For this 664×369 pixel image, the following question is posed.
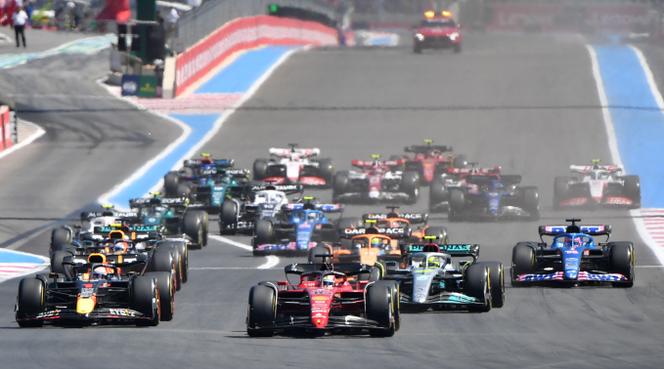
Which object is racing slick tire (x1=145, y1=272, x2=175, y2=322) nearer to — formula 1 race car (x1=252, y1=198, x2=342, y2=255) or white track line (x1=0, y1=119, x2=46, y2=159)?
formula 1 race car (x1=252, y1=198, x2=342, y2=255)

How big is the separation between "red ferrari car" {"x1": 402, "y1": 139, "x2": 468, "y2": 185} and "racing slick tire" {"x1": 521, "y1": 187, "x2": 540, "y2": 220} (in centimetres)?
628

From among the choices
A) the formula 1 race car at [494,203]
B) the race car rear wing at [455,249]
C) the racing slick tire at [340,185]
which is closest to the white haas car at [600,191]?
the formula 1 race car at [494,203]

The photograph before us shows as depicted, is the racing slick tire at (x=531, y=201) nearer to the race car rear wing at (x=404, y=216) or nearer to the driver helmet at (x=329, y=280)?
the race car rear wing at (x=404, y=216)

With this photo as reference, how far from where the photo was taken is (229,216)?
133 feet

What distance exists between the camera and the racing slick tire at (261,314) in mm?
22594

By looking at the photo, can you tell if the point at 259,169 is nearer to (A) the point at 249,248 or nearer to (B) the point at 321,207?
(A) the point at 249,248

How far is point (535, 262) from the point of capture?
29.6 m

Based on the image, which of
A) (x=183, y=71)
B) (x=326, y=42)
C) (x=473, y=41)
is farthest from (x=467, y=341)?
(x=326, y=42)

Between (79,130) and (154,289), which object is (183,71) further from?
(154,289)

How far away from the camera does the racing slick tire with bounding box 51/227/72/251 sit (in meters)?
34.3

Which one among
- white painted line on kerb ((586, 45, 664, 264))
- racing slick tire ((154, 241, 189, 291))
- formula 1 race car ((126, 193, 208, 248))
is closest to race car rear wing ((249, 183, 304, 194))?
formula 1 race car ((126, 193, 208, 248))

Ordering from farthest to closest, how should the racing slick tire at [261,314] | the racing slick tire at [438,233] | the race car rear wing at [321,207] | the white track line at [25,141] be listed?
the white track line at [25,141] → the race car rear wing at [321,207] → the racing slick tire at [438,233] → the racing slick tire at [261,314]

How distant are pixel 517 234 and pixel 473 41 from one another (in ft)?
191

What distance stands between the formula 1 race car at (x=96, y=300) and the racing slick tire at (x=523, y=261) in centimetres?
757
